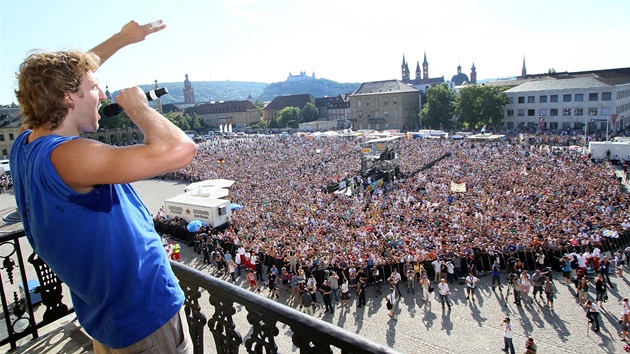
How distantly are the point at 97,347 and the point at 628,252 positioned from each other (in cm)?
1905

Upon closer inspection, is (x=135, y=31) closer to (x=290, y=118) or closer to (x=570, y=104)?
(x=570, y=104)

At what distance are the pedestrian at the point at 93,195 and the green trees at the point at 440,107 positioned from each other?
83277mm

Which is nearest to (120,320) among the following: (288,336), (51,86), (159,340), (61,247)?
(159,340)

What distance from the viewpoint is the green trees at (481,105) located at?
239 feet

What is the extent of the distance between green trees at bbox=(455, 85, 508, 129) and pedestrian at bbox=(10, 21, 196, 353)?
78020mm

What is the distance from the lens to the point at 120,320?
188cm

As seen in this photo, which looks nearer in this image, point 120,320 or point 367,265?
point 120,320

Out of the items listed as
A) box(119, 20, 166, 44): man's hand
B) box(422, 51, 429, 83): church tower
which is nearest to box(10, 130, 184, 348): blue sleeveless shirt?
box(119, 20, 166, 44): man's hand

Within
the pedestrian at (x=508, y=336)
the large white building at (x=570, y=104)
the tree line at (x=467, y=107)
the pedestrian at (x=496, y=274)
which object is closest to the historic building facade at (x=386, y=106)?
the tree line at (x=467, y=107)

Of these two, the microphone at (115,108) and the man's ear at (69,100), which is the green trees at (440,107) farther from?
the man's ear at (69,100)

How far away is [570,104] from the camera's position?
67688 millimetres

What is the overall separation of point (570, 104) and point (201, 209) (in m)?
68.0

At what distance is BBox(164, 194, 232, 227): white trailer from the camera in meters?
21.9

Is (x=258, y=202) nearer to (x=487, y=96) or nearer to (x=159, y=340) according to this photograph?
(x=159, y=340)
